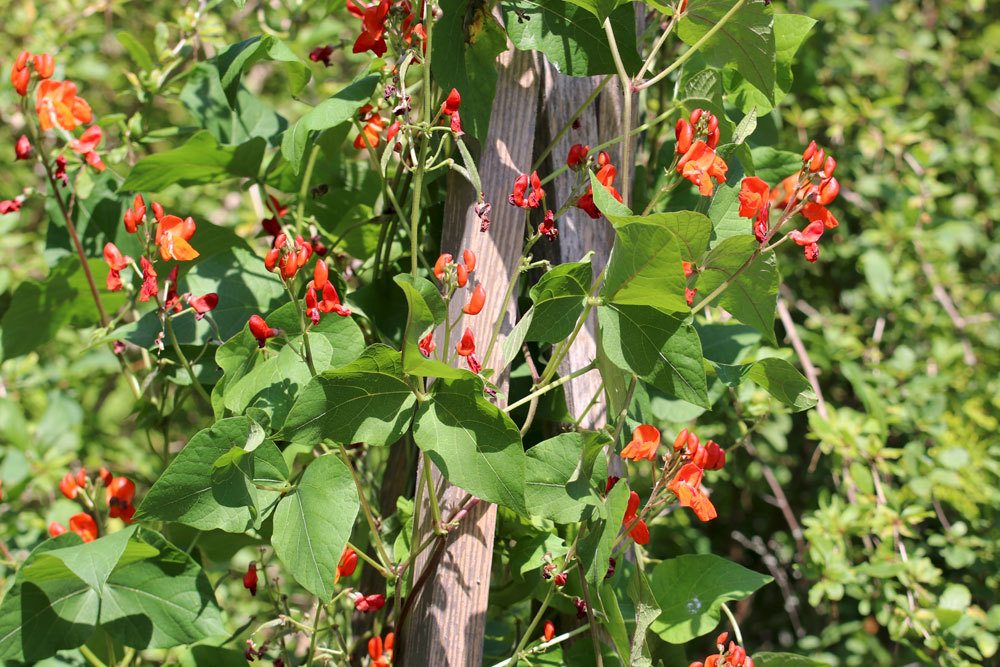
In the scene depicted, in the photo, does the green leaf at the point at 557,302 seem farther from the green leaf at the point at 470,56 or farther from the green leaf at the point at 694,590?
the green leaf at the point at 694,590

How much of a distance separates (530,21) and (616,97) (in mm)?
227

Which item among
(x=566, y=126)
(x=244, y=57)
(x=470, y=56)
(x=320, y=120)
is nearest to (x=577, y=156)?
(x=566, y=126)

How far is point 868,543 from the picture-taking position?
1754mm

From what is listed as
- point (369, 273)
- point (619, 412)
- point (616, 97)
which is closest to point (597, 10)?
point (616, 97)

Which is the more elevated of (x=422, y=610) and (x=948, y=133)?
(x=948, y=133)

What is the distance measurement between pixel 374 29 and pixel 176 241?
338 millimetres

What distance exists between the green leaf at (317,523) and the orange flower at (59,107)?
2.33ft

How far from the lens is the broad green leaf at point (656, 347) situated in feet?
2.99

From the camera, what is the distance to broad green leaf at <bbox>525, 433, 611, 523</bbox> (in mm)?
945

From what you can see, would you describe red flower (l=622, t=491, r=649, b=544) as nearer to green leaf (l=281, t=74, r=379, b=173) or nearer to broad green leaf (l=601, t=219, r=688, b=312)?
broad green leaf (l=601, t=219, r=688, b=312)

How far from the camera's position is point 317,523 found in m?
0.90

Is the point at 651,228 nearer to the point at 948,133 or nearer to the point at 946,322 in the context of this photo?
the point at 946,322

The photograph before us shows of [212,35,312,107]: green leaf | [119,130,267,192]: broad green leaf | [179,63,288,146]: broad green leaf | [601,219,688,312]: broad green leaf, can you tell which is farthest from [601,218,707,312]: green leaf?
[179,63,288,146]: broad green leaf

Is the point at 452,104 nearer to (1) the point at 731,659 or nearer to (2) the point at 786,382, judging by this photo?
(2) the point at 786,382
